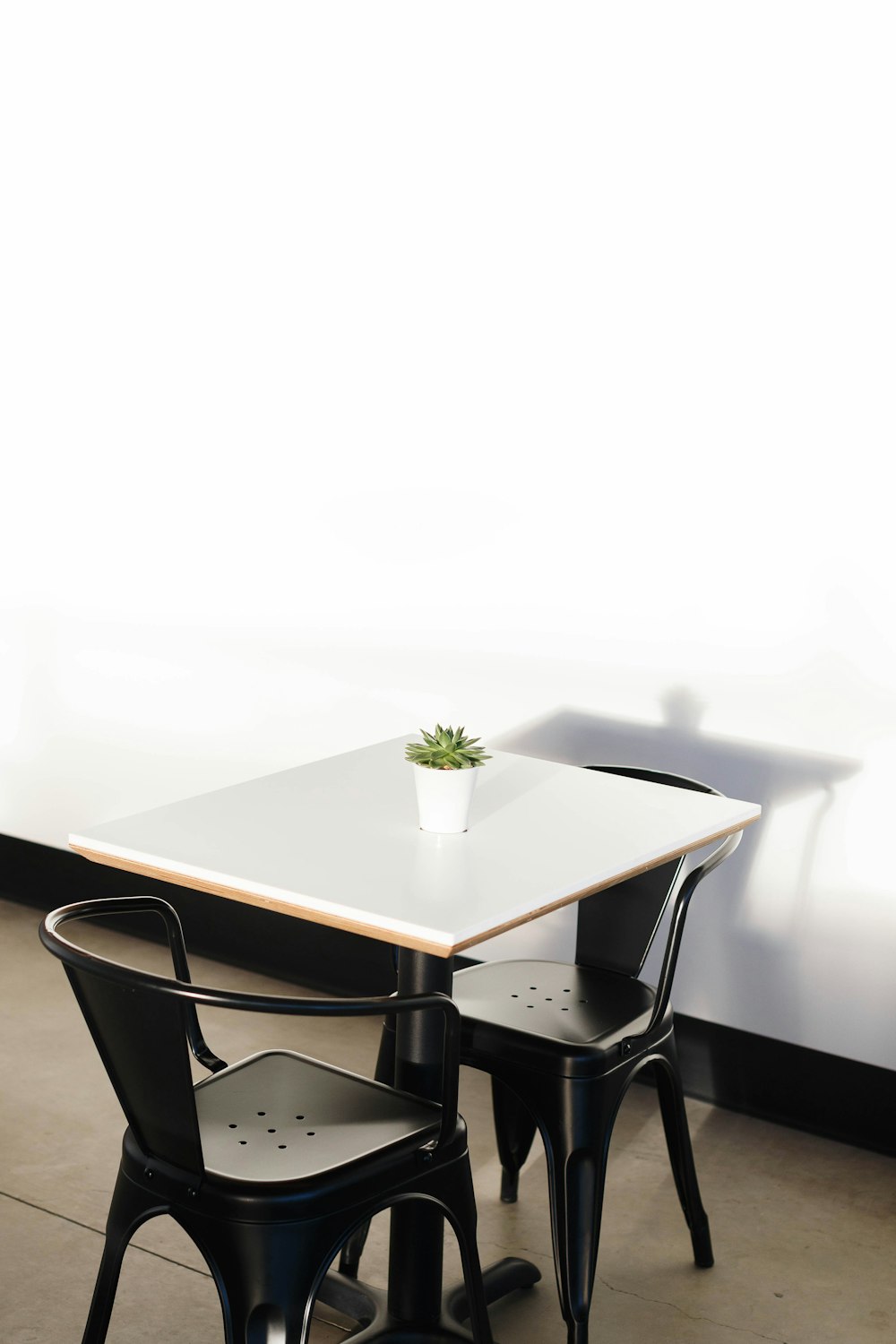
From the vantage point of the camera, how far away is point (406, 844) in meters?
2.29

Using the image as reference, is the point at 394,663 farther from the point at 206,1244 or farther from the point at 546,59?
the point at 206,1244

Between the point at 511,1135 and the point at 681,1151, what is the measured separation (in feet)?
1.26

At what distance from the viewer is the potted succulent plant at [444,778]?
2.33 metres

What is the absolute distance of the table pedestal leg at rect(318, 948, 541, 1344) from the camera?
2229mm

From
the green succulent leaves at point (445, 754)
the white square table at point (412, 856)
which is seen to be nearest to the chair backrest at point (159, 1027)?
the white square table at point (412, 856)

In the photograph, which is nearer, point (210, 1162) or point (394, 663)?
point (210, 1162)

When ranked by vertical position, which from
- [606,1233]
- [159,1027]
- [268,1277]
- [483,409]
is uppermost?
[483,409]

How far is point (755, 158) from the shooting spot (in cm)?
313

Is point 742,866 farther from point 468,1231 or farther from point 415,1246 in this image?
point 468,1231

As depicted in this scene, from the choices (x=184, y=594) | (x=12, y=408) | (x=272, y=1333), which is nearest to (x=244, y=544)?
(x=184, y=594)

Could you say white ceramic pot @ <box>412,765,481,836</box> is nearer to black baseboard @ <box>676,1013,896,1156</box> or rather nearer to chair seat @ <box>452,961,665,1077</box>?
chair seat @ <box>452,961,665,1077</box>

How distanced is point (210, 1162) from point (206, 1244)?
0.10m

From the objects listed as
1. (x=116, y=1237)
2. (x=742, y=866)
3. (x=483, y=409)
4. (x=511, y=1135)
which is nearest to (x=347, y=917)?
(x=116, y=1237)

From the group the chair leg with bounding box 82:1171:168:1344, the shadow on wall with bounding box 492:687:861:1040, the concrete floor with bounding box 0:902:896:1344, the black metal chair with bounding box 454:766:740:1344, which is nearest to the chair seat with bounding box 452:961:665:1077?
the black metal chair with bounding box 454:766:740:1344
